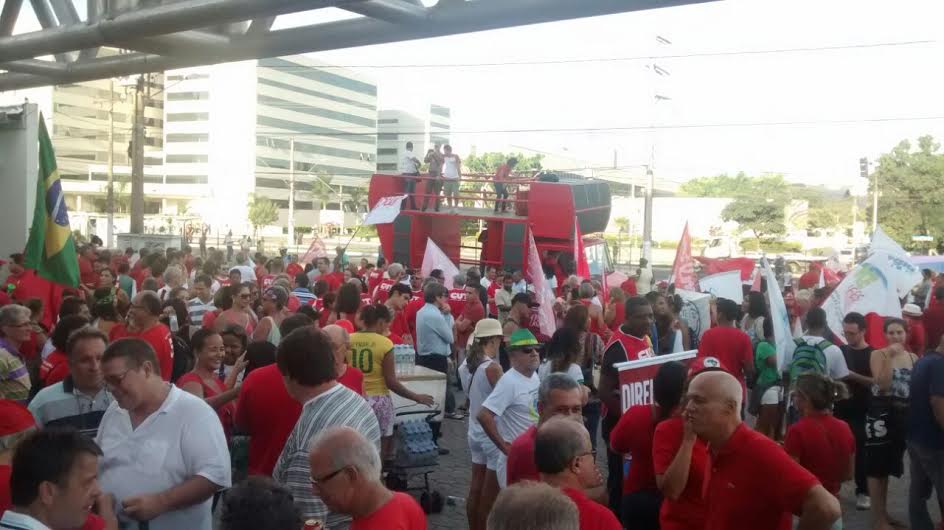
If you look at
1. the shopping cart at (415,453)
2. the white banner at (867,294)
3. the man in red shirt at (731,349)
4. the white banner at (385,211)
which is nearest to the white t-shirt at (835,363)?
the man in red shirt at (731,349)

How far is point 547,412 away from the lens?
475cm

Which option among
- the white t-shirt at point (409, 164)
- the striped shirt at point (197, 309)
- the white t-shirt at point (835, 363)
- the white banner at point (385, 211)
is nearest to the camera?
the white t-shirt at point (835, 363)

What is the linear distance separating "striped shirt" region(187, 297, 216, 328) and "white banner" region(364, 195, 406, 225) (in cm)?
832

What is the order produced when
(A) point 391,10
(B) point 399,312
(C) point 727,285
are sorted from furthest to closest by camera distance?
1. (C) point 727,285
2. (B) point 399,312
3. (A) point 391,10

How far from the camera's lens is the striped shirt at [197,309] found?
9.91 m

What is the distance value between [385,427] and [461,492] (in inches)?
52.6

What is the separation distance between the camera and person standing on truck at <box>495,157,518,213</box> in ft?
67.4

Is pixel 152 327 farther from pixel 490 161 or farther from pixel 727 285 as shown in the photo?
pixel 490 161

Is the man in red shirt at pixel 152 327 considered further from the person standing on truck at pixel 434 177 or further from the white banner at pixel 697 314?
the person standing on truck at pixel 434 177

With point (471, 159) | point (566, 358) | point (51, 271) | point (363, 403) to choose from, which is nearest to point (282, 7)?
point (363, 403)

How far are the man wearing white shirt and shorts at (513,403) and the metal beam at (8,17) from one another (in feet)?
11.2

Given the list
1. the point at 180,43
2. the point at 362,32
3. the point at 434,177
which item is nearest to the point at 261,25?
the point at 180,43

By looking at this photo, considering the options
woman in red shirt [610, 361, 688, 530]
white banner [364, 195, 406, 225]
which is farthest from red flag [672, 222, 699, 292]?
woman in red shirt [610, 361, 688, 530]

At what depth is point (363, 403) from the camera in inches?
167
